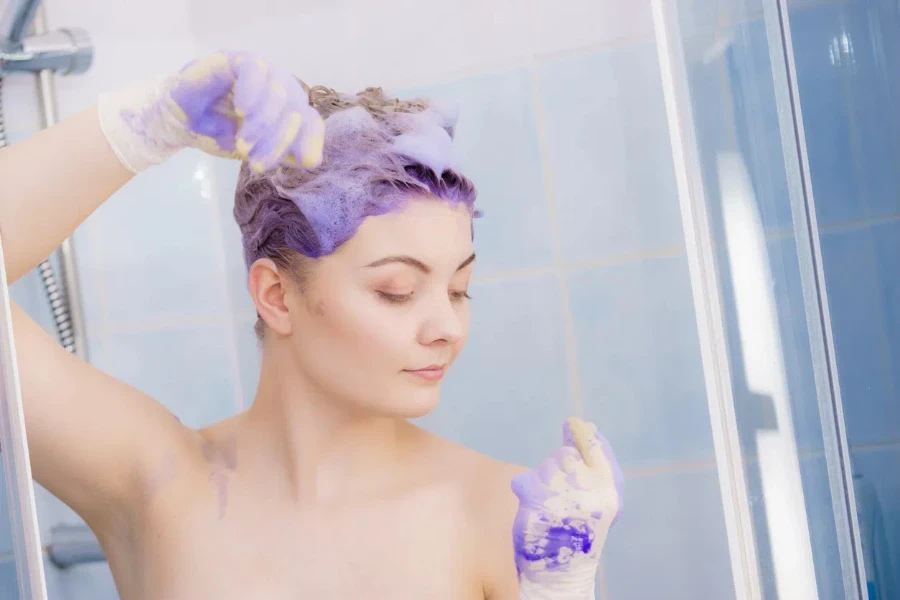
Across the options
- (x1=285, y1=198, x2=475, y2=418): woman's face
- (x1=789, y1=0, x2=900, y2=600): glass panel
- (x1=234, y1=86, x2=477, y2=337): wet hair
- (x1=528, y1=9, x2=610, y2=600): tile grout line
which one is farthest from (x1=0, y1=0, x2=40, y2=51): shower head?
(x1=789, y1=0, x2=900, y2=600): glass panel

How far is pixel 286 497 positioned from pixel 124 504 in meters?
0.18

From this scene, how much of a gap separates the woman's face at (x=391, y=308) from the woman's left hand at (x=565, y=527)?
0.16m

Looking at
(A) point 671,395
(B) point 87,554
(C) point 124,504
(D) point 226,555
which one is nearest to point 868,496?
(A) point 671,395

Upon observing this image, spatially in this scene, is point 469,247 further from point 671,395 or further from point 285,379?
point 671,395

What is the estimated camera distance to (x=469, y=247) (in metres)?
1.05

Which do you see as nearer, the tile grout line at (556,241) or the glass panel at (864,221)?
the glass panel at (864,221)

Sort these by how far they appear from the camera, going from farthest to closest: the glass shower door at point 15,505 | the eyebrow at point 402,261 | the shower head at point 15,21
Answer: the shower head at point 15,21
the eyebrow at point 402,261
the glass shower door at point 15,505

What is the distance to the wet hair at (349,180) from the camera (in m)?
1.01

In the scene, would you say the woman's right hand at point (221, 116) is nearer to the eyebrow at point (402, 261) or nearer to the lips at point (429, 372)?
the eyebrow at point (402, 261)

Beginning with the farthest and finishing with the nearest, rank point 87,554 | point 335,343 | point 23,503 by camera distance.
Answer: point 87,554, point 335,343, point 23,503

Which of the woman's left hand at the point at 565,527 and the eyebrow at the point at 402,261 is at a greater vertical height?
the eyebrow at the point at 402,261

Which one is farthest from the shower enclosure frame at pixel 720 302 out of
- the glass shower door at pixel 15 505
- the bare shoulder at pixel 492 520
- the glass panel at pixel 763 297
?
the glass shower door at pixel 15 505

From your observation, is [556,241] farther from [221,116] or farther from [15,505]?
[15,505]

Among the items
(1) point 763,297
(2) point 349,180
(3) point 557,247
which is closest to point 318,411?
(2) point 349,180
